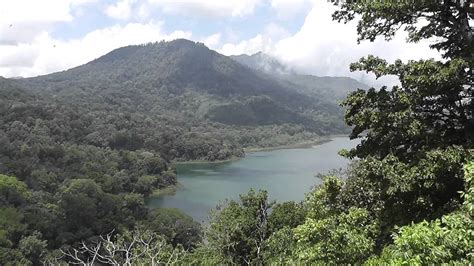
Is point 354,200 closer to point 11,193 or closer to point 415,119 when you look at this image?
point 415,119

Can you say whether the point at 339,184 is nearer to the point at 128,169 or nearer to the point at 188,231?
the point at 188,231

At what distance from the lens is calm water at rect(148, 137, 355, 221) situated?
65500 mm

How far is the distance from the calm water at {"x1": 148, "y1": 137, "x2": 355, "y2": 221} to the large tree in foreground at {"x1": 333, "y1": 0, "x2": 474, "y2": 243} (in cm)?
4781

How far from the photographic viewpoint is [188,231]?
45719 mm

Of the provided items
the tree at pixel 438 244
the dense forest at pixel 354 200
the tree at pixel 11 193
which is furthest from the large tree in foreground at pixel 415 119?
the tree at pixel 11 193

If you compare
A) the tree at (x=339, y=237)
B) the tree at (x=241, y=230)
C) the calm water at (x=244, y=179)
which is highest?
the tree at (x=339, y=237)

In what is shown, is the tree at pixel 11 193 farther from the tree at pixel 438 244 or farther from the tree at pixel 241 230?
the tree at pixel 438 244

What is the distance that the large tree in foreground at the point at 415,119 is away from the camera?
8008mm

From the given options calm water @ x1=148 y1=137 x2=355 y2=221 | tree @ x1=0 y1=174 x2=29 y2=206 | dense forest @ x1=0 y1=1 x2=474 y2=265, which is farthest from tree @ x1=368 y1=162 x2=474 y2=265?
calm water @ x1=148 y1=137 x2=355 y2=221

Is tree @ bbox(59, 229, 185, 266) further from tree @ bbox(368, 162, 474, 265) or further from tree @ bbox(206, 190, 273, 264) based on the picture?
tree @ bbox(368, 162, 474, 265)

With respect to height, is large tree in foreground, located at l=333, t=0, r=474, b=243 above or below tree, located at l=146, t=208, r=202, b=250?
above

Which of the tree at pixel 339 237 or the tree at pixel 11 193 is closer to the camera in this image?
the tree at pixel 339 237

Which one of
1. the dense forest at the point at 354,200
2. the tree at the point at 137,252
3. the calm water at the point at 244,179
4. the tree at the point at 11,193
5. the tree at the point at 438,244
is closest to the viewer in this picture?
the tree at the point at 438,244

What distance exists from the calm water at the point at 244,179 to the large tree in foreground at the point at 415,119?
4781 centimetres
